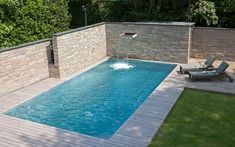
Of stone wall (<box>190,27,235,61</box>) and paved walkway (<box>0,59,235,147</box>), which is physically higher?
stone wall (<box>190,27,235,61</box>)

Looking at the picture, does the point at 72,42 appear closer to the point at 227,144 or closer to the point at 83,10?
the point at 83,10

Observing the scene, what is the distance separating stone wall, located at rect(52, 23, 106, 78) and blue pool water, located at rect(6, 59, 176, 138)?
712mm

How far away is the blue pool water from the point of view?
9676 millimetres

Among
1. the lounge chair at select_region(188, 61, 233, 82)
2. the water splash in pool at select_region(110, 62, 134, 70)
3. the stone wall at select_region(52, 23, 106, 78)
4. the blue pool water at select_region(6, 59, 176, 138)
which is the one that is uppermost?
the stone wall at select_region(52, 23, 106, 78)

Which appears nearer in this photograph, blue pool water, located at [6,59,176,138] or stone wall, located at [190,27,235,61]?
blue pool water, located at [6,59,176,138]

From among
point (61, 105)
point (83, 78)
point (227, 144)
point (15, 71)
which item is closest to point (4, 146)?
point (61, 105)

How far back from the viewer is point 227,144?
7531 mm

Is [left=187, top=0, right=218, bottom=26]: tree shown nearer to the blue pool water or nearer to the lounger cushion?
the blue pool water

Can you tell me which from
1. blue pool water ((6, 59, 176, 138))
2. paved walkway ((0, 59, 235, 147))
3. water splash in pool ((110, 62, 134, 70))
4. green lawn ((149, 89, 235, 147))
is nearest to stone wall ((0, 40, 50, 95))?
paved walkway ((0, 59, 235, 147))

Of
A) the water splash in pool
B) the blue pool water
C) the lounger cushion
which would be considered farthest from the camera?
the water splash in pool

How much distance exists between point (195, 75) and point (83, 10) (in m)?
10.7

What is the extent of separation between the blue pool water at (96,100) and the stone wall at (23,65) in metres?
1.26

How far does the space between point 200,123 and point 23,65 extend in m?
7.76

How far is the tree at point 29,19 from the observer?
14.0m
